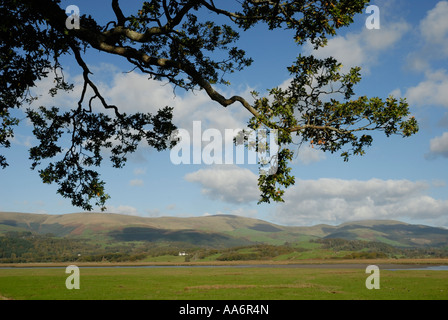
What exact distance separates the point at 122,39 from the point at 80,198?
1009cm

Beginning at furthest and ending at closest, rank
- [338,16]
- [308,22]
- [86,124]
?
[86,124], [308,22], [338,16]

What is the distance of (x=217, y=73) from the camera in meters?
21.6

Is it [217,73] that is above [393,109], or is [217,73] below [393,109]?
above

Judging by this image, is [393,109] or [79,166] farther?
[79,166]
